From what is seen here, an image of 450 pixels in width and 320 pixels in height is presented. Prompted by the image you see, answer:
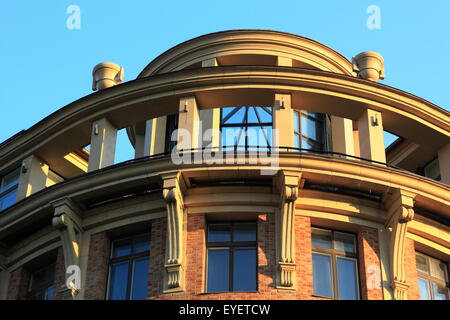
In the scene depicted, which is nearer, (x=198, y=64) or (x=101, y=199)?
(x=101, y=199)

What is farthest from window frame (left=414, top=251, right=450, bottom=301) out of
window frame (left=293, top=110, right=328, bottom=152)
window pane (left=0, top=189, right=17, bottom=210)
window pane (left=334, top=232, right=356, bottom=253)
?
window pane (left=0, top=189, right=17, bottom=210)

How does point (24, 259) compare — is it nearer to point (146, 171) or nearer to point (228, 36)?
point (146, 171)

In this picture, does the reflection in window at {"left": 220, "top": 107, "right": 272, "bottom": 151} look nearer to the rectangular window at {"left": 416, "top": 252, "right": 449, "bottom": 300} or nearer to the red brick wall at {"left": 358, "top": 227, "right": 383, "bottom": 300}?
the red brick wall at {"left": 358, "top": 227, "right": 383, "bottom": 300}

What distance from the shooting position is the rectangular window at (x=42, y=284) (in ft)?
85.7

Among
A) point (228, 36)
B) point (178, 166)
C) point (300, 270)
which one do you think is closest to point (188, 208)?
point (178, 166)

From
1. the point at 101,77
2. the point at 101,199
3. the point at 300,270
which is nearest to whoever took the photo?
the point at 300,270

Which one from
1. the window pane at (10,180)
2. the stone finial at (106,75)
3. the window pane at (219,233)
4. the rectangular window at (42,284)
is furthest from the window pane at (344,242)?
the window pane at (10,180)

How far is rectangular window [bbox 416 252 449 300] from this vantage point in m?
25.3

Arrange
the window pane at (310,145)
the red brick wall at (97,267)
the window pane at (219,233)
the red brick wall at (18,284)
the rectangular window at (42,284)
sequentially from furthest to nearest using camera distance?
the window pane at (310,145) < the red brick wall at (18,284) < the rectangular window at (42,284) < the window pane at (219,233) < the red brick wall at (97,267)

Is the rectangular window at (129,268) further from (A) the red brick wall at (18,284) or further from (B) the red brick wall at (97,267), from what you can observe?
(A) the red brick wall at (18,284)

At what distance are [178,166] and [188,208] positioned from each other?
119 centimetres

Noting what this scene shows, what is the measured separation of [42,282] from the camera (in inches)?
1044

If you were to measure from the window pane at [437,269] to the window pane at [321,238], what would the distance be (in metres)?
3.06

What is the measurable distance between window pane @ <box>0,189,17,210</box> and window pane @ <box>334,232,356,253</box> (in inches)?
393
